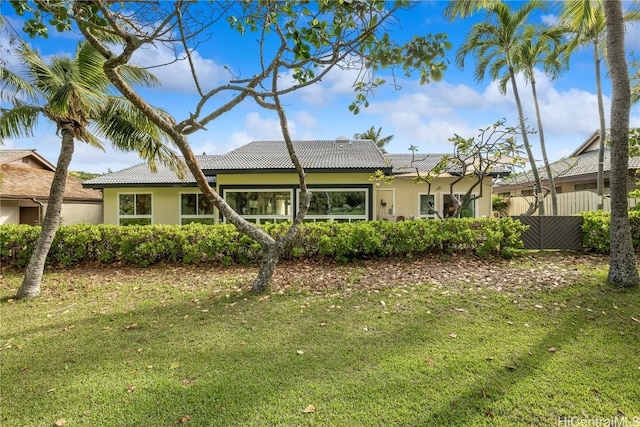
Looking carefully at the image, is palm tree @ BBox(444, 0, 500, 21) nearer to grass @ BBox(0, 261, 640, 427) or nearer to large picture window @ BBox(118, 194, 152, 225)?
grass @ BBox(0, 261, 640, 427)

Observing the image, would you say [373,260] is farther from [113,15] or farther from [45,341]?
[113,15]

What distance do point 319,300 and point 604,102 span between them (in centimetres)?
1512

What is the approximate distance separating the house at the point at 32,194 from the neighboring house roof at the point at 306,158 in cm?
970

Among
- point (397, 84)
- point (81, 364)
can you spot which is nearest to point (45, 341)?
point (81, 364)

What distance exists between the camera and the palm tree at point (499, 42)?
12398 millimetres

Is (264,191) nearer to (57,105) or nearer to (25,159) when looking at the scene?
(57,105)

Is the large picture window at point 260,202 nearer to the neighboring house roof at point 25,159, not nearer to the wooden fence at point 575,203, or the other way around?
the wooden fence at point 575,203

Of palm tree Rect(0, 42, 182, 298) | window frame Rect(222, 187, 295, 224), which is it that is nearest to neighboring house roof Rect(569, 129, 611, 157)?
window frame Rect(222, 187, 295, 224)

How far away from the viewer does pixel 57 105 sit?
566cm

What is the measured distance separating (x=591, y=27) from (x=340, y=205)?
36.0 feet

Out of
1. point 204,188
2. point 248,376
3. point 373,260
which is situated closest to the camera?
point 248,376

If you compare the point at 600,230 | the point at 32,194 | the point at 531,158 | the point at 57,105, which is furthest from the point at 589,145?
the point at 32,194

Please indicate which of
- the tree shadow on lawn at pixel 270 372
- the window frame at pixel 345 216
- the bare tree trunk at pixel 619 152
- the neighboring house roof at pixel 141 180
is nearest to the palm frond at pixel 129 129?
the tree shadow on lawn at pixel 270 372

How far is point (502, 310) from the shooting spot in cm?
495
